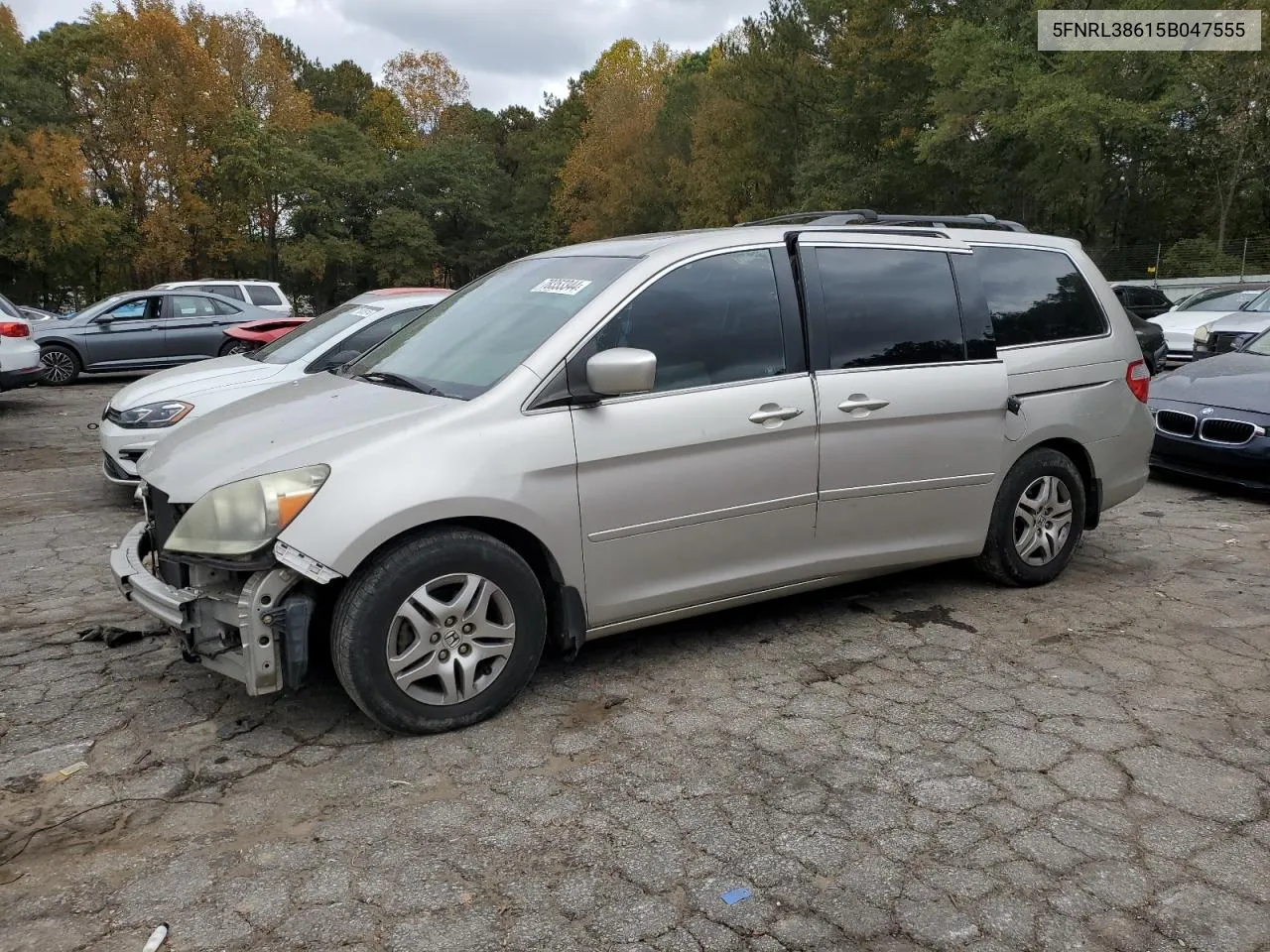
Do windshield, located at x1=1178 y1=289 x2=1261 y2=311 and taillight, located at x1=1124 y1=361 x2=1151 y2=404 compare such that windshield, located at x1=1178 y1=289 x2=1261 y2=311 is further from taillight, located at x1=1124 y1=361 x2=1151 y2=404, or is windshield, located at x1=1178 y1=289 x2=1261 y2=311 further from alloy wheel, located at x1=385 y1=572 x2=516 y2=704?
alloy wheel, located at x1=385 y1=572 x2=516 y2=704

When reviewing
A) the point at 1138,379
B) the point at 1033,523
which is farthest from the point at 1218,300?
the point at 1033,523

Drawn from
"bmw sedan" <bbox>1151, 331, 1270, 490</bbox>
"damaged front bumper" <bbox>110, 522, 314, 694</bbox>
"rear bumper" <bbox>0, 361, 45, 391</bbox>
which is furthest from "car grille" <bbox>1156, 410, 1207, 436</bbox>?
"rear bumper" <bbox>0, 361, 45, 391</bbox>

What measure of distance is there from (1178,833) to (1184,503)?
509 cm

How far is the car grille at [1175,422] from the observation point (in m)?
7.72

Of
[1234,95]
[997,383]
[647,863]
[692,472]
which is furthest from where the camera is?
[1234,95]

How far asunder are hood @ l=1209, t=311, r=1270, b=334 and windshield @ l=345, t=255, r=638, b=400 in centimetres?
1000

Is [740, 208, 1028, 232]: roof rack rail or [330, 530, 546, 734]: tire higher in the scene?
[740, 208, 1028, 232]: roof rack rail

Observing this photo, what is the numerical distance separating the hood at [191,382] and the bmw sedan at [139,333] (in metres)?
8.91

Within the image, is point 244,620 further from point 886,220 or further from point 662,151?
point 662,151

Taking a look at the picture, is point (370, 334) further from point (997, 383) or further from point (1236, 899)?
point (1236, 899)

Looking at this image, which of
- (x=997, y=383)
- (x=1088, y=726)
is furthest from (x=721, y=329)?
(x=1088, y=726)

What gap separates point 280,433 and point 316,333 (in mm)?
4654

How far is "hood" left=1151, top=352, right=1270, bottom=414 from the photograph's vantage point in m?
7.46

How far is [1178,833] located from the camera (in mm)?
2996
